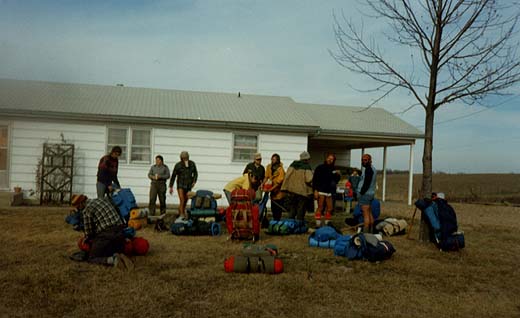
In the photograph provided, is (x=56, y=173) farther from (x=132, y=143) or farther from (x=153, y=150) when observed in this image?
(x=153, y=150)

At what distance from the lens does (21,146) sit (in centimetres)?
1334

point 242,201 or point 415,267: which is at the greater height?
point 242,201

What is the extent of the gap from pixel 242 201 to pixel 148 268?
2.46 metres

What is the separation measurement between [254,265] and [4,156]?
35.7 ft

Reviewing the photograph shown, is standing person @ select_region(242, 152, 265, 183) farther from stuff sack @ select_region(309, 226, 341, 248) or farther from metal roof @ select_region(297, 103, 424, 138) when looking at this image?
metal roof @ select_region(297, 103, 424, 138)

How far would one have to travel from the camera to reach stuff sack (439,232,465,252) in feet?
25.7

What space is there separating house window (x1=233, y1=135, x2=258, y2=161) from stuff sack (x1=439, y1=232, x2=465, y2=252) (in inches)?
301

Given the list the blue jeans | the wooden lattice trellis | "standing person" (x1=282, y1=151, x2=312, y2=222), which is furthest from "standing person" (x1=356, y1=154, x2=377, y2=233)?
the wooden lattice trellis

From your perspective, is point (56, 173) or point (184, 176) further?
point (56, 173)

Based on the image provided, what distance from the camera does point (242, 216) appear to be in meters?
8.01

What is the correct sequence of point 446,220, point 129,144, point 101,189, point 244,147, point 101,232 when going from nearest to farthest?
point 101,232, point 446,220, point 101,189, point 129,144, point 244,147

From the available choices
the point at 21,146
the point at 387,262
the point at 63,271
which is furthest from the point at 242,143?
the point at 63,271

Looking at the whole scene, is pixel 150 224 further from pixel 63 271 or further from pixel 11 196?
pixel 11 196

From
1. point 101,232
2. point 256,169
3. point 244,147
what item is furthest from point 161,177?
point 244,147
